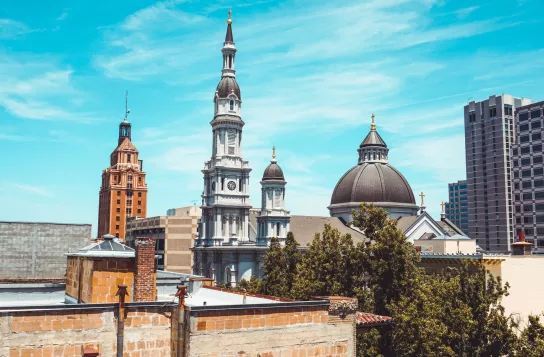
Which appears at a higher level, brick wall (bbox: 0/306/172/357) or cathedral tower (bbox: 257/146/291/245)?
cathedral tower (bbox: 257/146/291/245)

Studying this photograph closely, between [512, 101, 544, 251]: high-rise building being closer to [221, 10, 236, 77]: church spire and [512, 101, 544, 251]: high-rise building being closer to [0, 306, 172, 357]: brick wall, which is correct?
[221, 10, 236, 77]: church spire

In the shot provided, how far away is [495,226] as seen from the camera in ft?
457

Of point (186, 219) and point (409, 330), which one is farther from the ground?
point (186, 219)

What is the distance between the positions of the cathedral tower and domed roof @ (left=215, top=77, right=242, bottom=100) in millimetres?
12491

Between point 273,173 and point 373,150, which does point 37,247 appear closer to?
point 273,173

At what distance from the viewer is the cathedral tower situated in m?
84.2

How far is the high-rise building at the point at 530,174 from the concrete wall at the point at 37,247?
331ft

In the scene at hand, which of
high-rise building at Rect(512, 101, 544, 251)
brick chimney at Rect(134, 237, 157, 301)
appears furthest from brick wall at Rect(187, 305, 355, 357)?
high-rise building at Rect(512, 101, 544, 251)

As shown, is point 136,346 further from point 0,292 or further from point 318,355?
point 0,292

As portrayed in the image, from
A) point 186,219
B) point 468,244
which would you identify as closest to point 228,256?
point 468,244

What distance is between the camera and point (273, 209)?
8494 centimetres

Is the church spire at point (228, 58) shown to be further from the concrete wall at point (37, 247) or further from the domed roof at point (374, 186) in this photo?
the concrete wall at point (37, 247)

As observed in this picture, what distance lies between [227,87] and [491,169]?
84.3m

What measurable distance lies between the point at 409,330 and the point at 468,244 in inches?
1465
